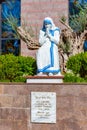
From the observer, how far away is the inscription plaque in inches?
530

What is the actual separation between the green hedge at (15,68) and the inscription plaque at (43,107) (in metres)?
1.70

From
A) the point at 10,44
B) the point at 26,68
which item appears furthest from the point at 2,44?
the point at 26,68

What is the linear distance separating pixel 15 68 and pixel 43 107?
268 cm

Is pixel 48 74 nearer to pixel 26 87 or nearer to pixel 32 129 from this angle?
pixel 26 87

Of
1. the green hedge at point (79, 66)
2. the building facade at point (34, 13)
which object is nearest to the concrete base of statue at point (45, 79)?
the green hedge at point (79, 66)

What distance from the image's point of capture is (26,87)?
13.8 m

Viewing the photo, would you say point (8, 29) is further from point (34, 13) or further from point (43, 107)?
point (43, 107)

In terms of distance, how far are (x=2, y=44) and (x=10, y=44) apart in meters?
0.57

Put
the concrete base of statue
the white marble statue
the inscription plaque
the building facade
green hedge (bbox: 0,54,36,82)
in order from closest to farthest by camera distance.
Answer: the inscription plaque
the concrete base of statue
the white marble statue
green hedge (bbox: 0,54,36,82)
the building facade

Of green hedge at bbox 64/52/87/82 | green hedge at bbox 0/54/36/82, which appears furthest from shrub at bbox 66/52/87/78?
green hedge at bbox 0/54/36/82

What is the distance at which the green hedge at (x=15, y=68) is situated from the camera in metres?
15.6

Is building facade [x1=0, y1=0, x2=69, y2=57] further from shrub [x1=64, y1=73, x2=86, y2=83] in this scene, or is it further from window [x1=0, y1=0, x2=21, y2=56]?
shrub [x1=64, y1=73, x2=86, y2=83]

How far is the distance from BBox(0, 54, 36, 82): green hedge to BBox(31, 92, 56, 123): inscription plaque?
1.70 m

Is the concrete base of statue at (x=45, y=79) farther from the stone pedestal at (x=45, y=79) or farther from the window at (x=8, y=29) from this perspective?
the window at (x=8, y=29)
